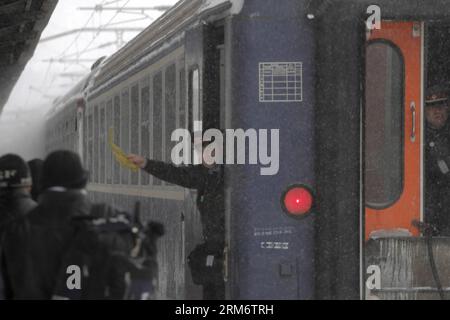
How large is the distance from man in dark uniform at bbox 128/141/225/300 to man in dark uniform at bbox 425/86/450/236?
60.6 inches

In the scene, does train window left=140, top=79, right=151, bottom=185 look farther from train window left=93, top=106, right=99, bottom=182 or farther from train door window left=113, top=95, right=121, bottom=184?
train window left=93, top=106, right=99, bottom=182

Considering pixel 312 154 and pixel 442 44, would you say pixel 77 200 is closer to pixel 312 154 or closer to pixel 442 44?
pixel 312 154

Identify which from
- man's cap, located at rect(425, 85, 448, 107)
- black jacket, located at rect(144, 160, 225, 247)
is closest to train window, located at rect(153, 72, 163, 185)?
black jacket, located at rect(144, 160, 225, 247)

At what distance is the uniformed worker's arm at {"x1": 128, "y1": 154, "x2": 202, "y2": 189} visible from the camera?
598 centimetres

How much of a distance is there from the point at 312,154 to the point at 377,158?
1.77 ft

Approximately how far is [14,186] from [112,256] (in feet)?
3.97

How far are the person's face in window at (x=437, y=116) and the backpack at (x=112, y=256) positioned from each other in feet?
10.8

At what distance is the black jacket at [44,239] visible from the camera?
388 cm

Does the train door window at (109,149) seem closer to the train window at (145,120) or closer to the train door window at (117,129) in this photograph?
the train door window at (117,129)

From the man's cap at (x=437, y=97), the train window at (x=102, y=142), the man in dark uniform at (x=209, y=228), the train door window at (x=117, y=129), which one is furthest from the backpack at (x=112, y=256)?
the train window at (x=102, y=142)

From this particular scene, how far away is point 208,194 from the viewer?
589 centimetres

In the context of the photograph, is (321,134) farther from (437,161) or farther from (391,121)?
(437,161)

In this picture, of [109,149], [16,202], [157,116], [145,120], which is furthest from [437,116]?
[109,149]
